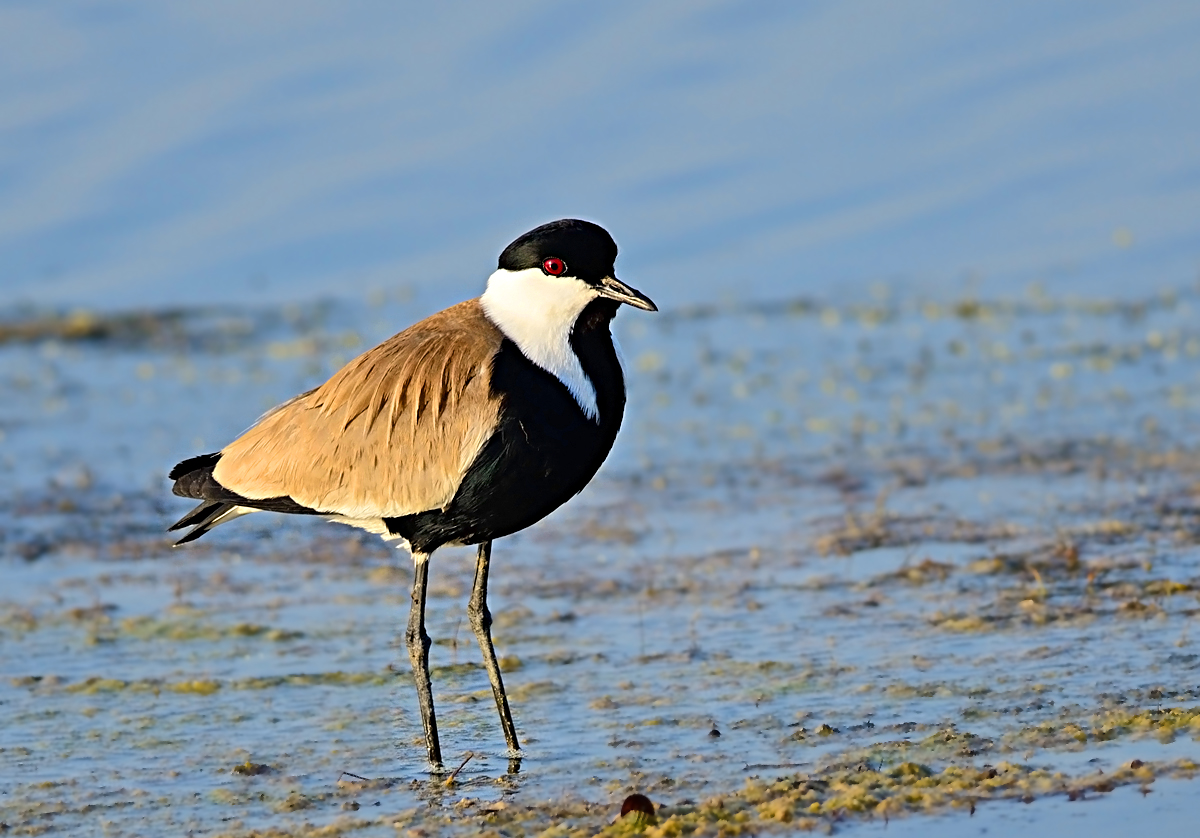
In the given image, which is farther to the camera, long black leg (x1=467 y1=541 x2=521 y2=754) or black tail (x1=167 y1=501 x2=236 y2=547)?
black tail (x1=167 y1=501 x2=236 y2=547)

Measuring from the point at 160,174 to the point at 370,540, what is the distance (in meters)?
7.02

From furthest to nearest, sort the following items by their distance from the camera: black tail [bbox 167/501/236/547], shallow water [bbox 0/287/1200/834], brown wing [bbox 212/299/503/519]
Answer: black tail [bbox 167/501/236/547] < brown wing [bbox 212/299/503/519] < shallow water [bbox 0/287/1200/834]

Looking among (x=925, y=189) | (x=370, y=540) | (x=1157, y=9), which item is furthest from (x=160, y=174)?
(x=1157, y=9)

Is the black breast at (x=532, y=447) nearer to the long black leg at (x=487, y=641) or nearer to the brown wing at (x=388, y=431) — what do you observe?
the brown wing at (x=388, y=431)

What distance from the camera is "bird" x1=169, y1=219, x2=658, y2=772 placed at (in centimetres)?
599

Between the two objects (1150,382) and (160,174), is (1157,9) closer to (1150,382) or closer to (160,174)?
(1150,382)

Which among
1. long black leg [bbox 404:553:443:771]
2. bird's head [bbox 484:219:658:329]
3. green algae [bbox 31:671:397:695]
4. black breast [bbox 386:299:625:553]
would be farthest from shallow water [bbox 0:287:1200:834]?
bird's head [bbox 484:219:658:329]

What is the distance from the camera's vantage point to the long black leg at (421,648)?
615 centimetres

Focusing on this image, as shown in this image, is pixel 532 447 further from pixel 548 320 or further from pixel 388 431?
pixel 388 431

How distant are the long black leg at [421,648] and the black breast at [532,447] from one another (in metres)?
0.24

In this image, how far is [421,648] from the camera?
251 inches

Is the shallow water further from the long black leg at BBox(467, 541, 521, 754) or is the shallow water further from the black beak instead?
the black beak

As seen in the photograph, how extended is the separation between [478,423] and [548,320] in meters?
0.41

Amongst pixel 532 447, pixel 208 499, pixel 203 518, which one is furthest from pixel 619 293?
pixel 203 518
